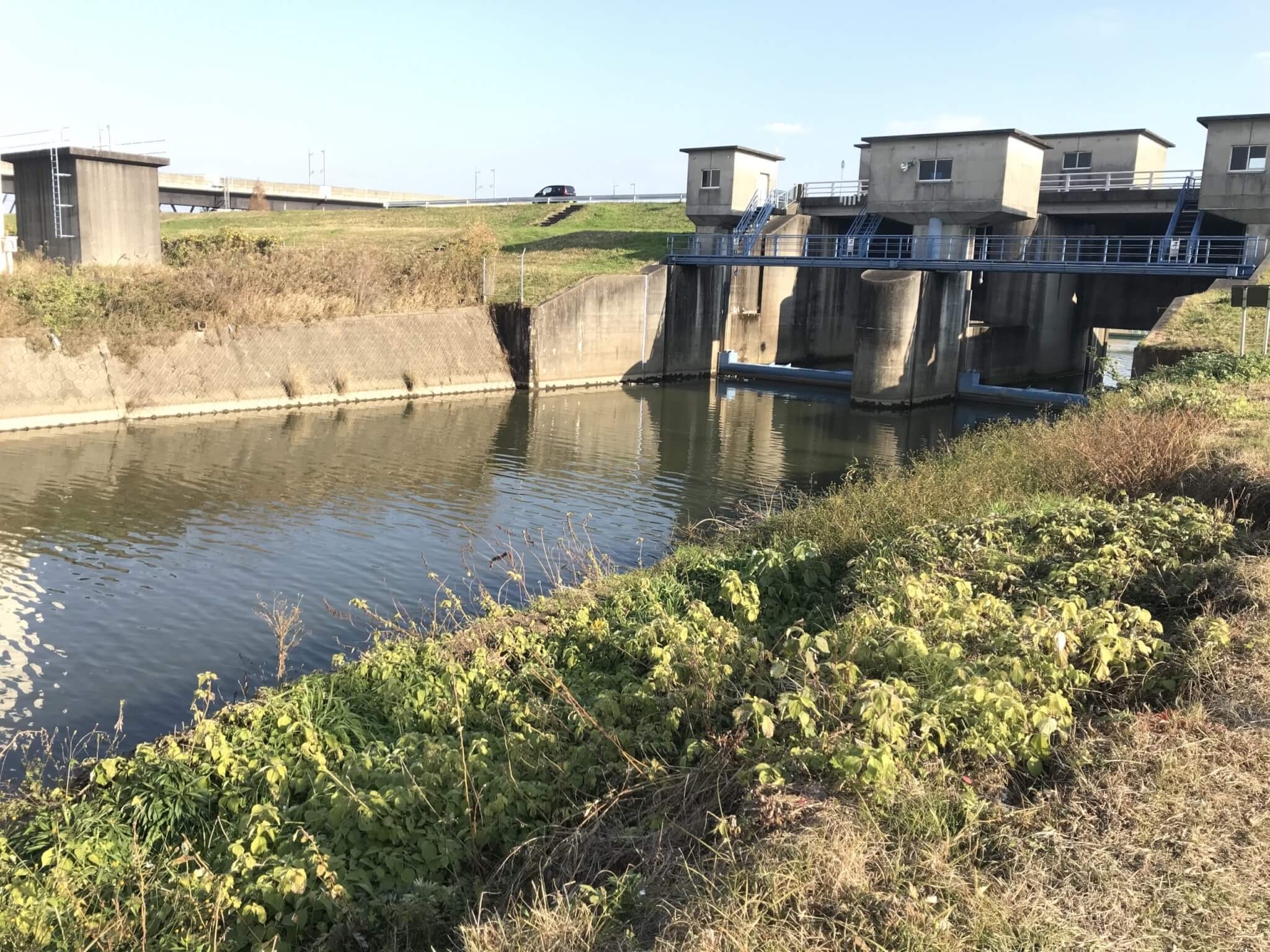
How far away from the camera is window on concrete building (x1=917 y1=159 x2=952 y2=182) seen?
34219mm

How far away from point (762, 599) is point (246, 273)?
23.4 meters

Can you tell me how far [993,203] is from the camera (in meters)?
33.2

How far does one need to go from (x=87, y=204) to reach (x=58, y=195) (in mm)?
742

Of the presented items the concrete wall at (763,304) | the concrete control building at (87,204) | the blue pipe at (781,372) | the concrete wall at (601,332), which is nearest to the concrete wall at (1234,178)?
the blue pipe at (781,372)

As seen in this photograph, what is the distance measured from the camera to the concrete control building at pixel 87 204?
94.6ft

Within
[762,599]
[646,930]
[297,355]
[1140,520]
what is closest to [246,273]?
[297,355]

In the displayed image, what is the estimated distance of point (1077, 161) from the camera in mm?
41656

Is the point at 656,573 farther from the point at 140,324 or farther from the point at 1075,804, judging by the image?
the point at 140,324

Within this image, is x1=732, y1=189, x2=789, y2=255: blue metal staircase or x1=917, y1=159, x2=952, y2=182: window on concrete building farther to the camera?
x1=732, y1=189, x2=789, y2=255: blue metal staircase

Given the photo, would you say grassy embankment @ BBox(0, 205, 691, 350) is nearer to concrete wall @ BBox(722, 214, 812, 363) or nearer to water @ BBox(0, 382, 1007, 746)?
water @ BBox(0, 382, 1007, 746)

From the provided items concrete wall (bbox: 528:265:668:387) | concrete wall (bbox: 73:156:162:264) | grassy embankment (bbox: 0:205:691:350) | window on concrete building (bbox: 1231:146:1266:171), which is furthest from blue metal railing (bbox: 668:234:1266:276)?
concrete wall (bbox: 73:156:162:264)

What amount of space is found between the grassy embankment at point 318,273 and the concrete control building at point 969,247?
13.8 feet

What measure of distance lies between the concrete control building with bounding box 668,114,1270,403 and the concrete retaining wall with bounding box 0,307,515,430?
31.8 feet

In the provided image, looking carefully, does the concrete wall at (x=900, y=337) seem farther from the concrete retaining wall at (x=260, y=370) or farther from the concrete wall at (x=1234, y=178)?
the concrete retaining wall at (x=260, y=370)
